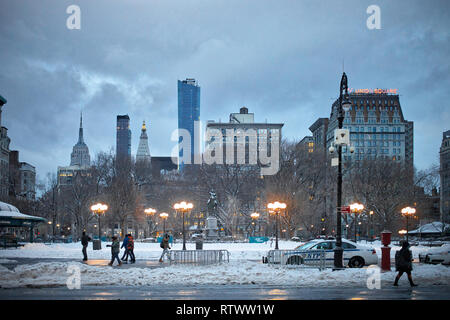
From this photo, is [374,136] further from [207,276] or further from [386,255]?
[207,276]

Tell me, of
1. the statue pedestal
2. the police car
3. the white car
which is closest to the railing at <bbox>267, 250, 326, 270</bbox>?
the police car

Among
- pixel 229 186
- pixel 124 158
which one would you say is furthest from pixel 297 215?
pixel 124 158

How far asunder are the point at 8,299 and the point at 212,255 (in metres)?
10.6

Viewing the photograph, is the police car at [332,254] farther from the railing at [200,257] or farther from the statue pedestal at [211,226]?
the statue pedestal at [211,226]

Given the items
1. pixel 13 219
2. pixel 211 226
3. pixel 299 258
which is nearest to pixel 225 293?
pixel 299 258

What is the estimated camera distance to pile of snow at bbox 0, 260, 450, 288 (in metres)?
15.8

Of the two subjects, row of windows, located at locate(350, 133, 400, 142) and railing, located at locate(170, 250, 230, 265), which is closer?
railing, located at locate(170, 250, 230, 265)

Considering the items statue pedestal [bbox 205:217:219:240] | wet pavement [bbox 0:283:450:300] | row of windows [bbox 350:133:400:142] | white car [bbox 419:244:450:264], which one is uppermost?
row of windows [bbox 350:133:400:142]

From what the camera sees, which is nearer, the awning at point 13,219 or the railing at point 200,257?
→ the railing at point 200,257

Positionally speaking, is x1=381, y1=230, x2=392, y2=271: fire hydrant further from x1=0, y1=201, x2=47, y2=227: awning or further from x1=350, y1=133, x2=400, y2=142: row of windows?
x1=350, y1=133, x2=400, y2=142: row of windows

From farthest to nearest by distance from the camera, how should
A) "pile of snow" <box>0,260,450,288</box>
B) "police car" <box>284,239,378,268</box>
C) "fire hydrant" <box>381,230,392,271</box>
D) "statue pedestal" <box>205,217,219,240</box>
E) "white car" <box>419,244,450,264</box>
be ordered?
"statue pedestal" <box>205,217,219,240</box> → "white car" <box>419,244,450,264</box> → "police car" <box>284,239,378,268</box> → "fire hydrant" <box>381,230,392,271</box> → "pile of snow" <box>0,260,450,288</box>

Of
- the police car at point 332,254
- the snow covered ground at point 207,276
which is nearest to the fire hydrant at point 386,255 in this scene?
the snow covered ground at point 207,276

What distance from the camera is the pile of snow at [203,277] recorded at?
1580 centimetres
